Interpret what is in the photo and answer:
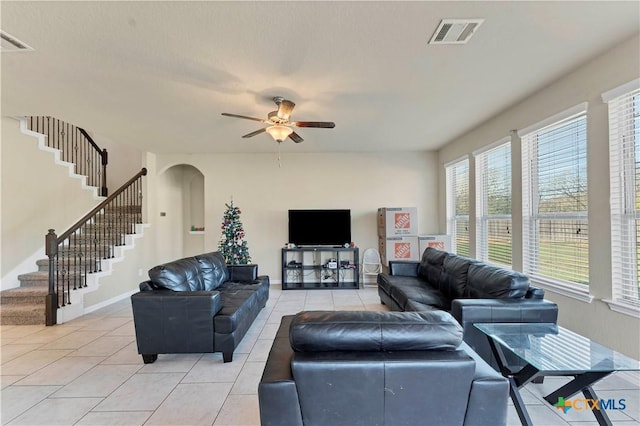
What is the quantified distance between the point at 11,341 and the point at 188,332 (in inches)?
93.1

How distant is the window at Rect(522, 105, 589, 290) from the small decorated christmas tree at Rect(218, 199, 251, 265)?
176 inches

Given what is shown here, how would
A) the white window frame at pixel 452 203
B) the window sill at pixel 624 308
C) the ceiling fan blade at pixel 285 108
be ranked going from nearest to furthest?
1. the window sill at pixel 624 308
2. the ceiling fan blade at pixel 285 108
3. the white window frame at pixel 452 203

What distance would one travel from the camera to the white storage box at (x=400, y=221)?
5.66 m

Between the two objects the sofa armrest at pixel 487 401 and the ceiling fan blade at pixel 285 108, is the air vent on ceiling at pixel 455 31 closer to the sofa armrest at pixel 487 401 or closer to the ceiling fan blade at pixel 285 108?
the ceiling fan blade at pixel 285 108

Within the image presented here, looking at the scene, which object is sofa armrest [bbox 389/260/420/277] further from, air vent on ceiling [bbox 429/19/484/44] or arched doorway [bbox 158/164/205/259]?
arched doorway [bbox 158/164/205/259]

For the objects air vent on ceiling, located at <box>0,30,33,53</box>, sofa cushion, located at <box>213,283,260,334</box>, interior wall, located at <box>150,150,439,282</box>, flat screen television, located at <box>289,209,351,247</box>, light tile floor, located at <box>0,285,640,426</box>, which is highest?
air vent on ceiling, located at <box>0,30,33,53</box>

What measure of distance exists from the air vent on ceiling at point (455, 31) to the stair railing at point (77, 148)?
5953mm

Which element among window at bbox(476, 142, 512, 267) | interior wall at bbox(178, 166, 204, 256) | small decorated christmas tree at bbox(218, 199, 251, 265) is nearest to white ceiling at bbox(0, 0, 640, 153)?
window at bbox(476, 142, 512, 267)

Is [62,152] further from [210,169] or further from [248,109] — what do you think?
[248,109]

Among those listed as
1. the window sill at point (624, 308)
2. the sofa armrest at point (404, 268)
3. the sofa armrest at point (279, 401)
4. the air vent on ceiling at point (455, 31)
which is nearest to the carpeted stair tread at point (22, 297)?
the sofa armrest at point (279, 401)

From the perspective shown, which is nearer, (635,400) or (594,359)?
(594,359)

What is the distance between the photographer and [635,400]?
2.16 m

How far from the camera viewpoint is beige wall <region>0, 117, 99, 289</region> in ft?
13.9

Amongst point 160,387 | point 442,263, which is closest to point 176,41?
point 160,387
